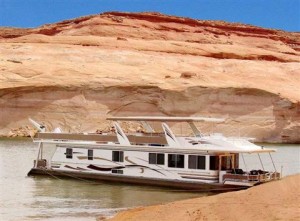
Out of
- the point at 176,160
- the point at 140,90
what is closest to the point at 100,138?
the point at 176,160

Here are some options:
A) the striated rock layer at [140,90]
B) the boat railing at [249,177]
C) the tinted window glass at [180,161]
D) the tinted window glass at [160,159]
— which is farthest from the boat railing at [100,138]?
the striated rock layer at [140,90]

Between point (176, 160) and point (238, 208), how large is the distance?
26.4 feet

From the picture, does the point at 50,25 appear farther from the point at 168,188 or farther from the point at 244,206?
the point at 244,206

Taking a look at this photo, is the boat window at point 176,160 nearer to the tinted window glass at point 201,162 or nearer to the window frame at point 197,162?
the window frame at point 197,162

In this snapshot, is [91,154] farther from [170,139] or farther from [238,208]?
[238,208]

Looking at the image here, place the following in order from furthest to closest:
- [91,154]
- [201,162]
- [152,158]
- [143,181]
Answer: [91,154] → [152,158] → [143,181] → [201,162]

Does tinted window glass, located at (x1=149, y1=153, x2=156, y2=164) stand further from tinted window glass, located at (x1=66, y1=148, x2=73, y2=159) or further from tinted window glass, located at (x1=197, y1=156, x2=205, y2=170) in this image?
tinted window glass, located at (x1=66, y1=148, x2=73, y2=159)

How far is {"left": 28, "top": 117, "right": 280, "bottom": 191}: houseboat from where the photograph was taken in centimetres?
2020

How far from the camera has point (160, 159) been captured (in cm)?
2127

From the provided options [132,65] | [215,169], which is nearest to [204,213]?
[215,169]

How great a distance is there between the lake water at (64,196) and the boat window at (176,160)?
0.86 metres

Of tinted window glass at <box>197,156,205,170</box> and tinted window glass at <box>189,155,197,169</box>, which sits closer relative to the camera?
tinted window glass at <box>197,156,205,170</box>

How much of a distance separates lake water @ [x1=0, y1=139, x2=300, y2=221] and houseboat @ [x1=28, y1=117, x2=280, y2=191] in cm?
44

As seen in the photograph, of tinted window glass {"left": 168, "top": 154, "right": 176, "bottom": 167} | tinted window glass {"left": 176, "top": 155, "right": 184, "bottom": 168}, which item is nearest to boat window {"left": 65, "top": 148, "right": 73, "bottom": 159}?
tinted window glass {"left": 168, "top": 154, "right": 176, "bottom": 167}
